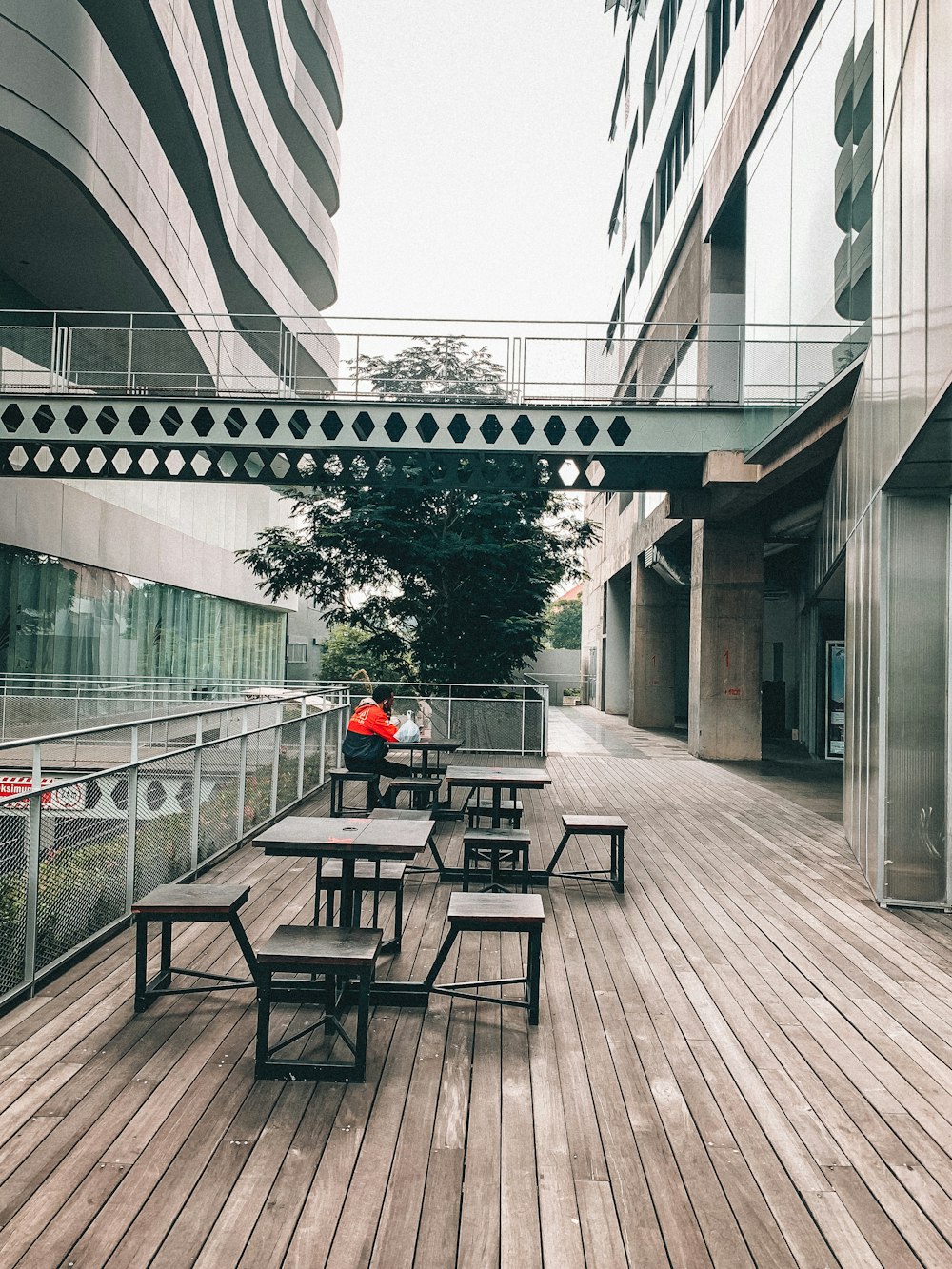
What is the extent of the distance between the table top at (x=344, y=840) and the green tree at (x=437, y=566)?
16.9 m

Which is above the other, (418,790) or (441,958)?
(418,790)

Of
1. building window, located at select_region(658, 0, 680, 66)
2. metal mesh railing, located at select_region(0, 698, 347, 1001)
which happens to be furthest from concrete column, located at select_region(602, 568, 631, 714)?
metal mesh railing, located at select_region(0, 698, 347, 1001)

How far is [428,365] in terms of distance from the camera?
1705 cm

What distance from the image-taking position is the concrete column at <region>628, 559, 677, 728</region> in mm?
32969

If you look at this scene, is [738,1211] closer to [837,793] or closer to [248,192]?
[837,793]

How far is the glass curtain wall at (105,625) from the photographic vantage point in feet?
72.6

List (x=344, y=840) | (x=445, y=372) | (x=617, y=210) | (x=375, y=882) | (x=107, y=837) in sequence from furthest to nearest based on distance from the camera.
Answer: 1. (x=617, y=210)
2. (x=445, y=372)
3. (x=107, y=837)
4. (x=375, y=882)
5. (x=344, y=840)

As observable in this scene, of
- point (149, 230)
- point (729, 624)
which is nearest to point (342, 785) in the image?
point (729, 624)

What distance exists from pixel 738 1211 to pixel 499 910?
7.27ft

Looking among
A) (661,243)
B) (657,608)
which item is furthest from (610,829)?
(657,608)

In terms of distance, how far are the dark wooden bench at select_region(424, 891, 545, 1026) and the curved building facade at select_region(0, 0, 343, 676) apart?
1295 centimetres

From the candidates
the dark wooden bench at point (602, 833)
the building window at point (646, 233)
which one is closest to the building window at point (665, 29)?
the building window at point (646, 233)

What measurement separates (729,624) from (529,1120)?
1839cm

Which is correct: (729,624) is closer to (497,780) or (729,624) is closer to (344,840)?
(497,780)
